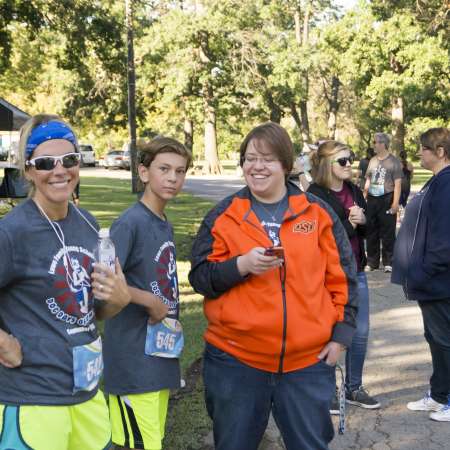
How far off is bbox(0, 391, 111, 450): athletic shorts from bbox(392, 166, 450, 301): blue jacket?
2.69 meters

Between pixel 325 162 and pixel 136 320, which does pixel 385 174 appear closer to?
pixel 325 162

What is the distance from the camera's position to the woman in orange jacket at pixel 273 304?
9.18 feet

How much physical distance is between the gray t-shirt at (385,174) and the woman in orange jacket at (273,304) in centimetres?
722

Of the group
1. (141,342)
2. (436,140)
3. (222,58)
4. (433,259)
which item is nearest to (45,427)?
(141,342)

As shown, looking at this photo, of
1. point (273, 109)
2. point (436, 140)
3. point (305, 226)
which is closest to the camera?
point (305, 226)

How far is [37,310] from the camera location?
7.78 ft

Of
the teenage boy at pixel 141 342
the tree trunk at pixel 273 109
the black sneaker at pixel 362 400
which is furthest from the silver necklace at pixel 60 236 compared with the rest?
the tree trunk at pixel 273 109

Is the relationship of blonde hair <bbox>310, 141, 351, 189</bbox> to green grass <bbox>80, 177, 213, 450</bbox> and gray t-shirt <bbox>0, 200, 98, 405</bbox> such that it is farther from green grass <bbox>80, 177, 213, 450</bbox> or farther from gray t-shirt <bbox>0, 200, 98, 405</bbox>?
gray t-shirt <bbox>0, 200, 98, 405</bbox>

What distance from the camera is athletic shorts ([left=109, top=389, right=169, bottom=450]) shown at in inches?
123

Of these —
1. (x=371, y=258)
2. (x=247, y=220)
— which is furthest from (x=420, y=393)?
(x=371, y=258)

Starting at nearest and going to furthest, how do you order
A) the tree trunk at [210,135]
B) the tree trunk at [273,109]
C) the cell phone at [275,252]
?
the cell phone at [275,252] → the tree trunk at [210,135] → the tree trunk at [273,109]

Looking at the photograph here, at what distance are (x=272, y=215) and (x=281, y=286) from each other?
1.15ft

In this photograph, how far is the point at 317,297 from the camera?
286 cm

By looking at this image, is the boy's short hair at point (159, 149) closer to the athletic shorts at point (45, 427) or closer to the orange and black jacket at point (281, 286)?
the orange and black jacket at point (281, 286)
